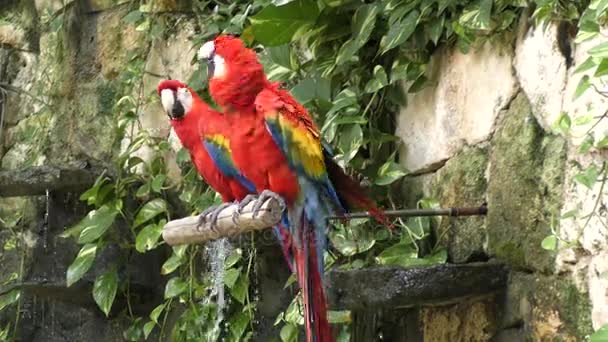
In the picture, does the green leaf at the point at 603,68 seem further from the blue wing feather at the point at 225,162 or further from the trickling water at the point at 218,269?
the trickling water at the point at 218,269

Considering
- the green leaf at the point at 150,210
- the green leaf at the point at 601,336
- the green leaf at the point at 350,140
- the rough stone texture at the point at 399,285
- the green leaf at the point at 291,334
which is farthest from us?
the green leaf at the point at 150,210

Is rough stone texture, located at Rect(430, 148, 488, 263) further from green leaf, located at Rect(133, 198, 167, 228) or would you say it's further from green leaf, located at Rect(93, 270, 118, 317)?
green leaf, located at Rect(93, 270, 118, 317)

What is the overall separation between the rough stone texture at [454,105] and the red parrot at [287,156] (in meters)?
0.28

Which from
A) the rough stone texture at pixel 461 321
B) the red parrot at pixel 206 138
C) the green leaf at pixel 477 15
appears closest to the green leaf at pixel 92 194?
the red parrot at pixel 206 138

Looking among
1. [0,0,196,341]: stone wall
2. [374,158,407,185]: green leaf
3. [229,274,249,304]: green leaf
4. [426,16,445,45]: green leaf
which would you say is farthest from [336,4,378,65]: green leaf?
[0,0,196,341]: stone wall

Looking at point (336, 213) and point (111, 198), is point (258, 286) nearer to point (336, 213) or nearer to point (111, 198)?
point (111, 198)

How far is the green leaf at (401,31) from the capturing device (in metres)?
1.93

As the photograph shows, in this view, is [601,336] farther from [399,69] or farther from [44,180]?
[44,180]

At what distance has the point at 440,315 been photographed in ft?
6.26

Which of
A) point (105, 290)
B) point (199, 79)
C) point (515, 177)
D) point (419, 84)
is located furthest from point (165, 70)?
point (515, 177)

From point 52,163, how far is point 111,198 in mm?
361

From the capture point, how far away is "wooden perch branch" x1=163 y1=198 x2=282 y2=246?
1.61 meters

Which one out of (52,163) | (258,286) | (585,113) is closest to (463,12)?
(585,113)

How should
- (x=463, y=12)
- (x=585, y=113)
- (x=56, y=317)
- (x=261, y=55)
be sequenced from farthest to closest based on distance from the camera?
(x=56, y=317)
(x=261, y=55)
(x=463, y=12)
(x=585, y=113)
